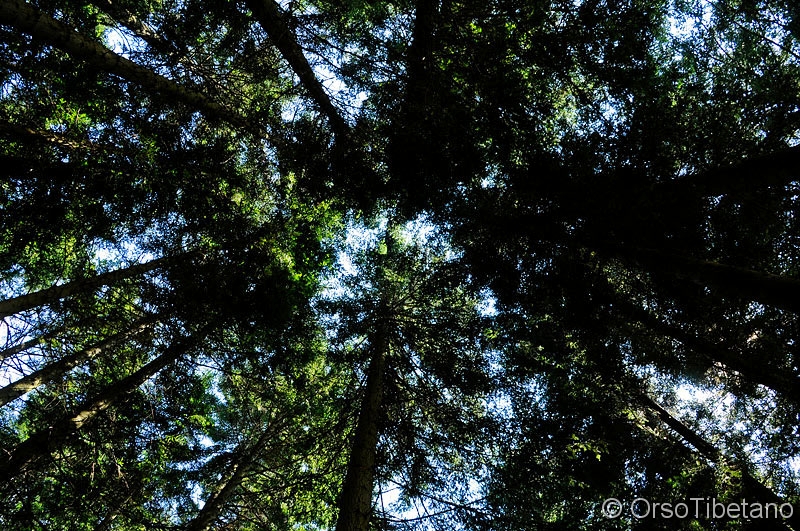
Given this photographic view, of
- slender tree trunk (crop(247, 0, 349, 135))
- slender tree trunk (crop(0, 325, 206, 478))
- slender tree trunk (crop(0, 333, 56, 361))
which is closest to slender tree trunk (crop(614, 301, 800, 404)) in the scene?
slender tree trunk (crop(247, 0, 349, 135))

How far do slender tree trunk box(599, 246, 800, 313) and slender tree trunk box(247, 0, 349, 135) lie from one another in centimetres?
579

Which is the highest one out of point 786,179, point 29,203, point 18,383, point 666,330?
point 786,179

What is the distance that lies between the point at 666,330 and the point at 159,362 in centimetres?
975

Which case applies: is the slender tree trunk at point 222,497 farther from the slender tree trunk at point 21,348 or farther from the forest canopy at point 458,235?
the slender tree trunk at point 21,348

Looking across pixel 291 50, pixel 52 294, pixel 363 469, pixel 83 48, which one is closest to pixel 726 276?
pixel 363 469

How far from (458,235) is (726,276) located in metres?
4.25

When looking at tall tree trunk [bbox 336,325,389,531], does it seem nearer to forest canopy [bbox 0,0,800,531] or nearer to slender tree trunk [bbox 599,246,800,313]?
forest canopy [bbox 0,0,800,531]

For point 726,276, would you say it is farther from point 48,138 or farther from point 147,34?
point 48,138

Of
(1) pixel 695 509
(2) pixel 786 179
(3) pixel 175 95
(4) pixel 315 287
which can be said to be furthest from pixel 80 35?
(1) pixel 695 509

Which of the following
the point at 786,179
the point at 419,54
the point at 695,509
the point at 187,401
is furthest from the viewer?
the point at 187,401

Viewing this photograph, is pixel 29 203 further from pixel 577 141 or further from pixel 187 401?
pixel 577 141

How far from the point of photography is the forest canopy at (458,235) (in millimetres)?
5617

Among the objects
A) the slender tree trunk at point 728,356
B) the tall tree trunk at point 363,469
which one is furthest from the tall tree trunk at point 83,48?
the slender tree trunk at point 728,356

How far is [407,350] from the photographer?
10305mm
